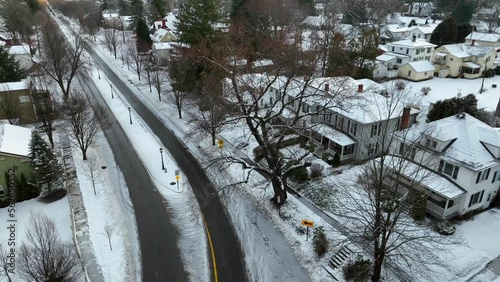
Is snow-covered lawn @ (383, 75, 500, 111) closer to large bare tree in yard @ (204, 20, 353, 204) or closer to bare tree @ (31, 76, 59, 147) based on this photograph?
large bare tree in yard @ (204, 20, 353, 204)

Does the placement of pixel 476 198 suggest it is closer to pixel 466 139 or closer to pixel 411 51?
pixel 466 139

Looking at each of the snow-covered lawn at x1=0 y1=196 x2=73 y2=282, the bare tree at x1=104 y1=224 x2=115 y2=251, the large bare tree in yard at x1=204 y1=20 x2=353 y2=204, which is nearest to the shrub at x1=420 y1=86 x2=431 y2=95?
the large bare tree in yard at x1=204 y1=20 x2=353 y2=204

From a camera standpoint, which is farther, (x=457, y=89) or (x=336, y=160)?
(x=457, y=89)

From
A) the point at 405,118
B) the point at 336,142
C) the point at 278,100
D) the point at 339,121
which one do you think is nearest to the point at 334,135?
the point at 336,142

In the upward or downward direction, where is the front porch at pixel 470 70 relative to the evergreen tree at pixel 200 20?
downward

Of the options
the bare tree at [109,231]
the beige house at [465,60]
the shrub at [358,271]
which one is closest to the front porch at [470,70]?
the beige house at [465,60]

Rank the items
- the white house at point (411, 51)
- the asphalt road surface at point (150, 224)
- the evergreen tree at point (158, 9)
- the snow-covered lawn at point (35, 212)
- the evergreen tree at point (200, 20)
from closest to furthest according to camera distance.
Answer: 1. the asphalt road surface at point (150, 224)
2. the snow-covered lawn at point (35, 212)
3. the evergreen tree at point (200, 20)
4. the white house at point (411, 51)
5. the evergreen tree at point (158, 9)

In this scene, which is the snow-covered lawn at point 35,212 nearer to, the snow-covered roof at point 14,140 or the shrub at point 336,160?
the snow-covered roof at point 14,140
